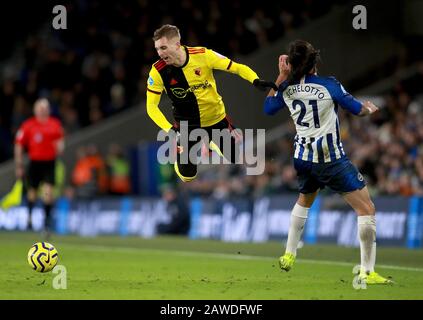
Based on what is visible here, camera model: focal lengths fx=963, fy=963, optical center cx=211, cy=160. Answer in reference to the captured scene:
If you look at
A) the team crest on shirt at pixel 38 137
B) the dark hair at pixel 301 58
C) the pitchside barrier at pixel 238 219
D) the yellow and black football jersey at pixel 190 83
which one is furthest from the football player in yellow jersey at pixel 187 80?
the team crest on shirt at pixel 38 137

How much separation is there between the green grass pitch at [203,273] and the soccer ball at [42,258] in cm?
13

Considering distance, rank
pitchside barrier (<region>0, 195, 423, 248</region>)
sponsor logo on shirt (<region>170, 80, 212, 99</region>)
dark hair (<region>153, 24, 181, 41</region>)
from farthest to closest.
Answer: pitchside barrier (<region>0, 195, 423, 248</region>) < sponsor logo on shirt (<region>170, 80, 212, 99</region>) < dark hair (<region>153, 24, 181, 41</region>)

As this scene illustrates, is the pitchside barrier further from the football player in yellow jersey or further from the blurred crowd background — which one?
the football player in yellow jersey

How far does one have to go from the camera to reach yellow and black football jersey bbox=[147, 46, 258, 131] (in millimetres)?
11648

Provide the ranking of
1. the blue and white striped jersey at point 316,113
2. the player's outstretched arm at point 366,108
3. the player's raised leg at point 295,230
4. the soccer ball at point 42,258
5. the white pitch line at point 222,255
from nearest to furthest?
1. the player's outstretched arm at point 366,108
2. the blue and white striped jersey at point 316,113
3. the player's raised leg at point 295,230
4. the soccer ball at point 42,258
5. the white pitch line at point 222,255

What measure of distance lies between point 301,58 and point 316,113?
1.96 feet

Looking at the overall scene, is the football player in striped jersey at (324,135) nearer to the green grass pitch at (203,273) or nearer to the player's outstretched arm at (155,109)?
the green grass pitch at (203,273)

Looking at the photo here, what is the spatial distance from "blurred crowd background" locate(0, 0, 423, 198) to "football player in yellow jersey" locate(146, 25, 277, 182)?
1092 cm

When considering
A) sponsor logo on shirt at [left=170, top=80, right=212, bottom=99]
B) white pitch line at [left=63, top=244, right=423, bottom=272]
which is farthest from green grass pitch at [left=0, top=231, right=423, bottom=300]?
sponsor logo on shirt at [left=170, top=80, right=212, bottom=99]

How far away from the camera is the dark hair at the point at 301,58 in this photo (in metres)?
10.1

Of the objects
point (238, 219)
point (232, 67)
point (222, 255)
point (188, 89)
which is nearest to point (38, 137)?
point (222, 255)

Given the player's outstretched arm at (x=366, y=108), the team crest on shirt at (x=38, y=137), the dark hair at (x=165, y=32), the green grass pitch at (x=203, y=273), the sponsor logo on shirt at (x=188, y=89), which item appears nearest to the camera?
the green grass pitch at (x=203, y=273)

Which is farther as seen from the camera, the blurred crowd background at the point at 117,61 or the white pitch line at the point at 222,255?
the blurred crowd background at the point at 117,61

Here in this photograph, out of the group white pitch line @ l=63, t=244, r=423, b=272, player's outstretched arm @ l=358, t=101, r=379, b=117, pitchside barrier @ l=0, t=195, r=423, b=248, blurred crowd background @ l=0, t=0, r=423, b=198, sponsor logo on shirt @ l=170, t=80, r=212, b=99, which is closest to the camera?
player's outstretched arm @ l=358, t=101, r=379, b=117
